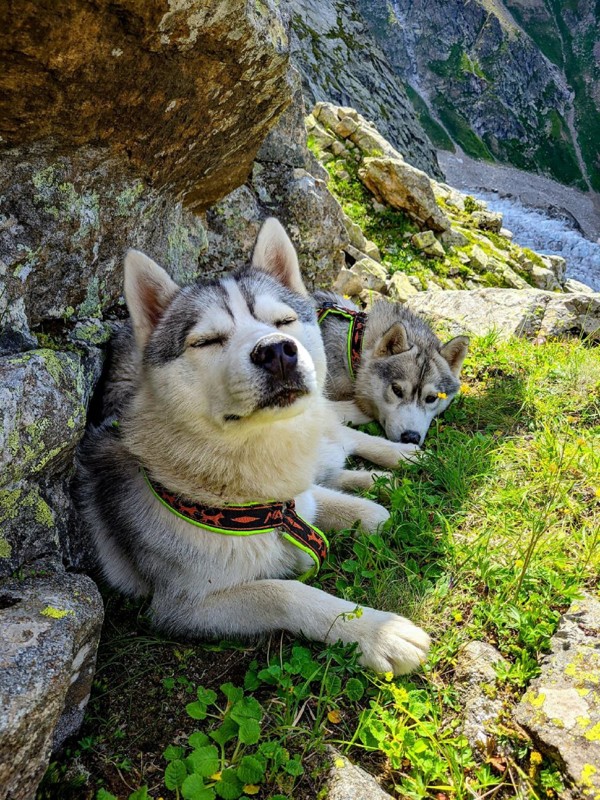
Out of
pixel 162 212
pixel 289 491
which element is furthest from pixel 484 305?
pixel 289 491

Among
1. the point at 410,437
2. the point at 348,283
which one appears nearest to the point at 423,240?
the point at 348,283

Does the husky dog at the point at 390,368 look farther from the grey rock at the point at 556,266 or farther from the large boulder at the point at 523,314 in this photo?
the grey rock at the point at 556,266

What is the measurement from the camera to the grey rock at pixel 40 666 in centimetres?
203

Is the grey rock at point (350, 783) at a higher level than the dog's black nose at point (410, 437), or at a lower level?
lower

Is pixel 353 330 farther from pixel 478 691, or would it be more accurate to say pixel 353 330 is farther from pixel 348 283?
pixel 478 691

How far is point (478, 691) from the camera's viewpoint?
9.30 ft

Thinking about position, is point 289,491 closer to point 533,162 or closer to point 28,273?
point 28,273

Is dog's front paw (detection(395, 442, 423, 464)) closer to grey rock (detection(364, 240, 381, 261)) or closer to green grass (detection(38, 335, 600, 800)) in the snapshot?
green grass (detection(38, 335, 600, 800))

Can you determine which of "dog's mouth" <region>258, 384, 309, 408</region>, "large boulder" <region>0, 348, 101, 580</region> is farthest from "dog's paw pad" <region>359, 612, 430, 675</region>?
"large boulder" <region>0, 348, 101, 580</region>

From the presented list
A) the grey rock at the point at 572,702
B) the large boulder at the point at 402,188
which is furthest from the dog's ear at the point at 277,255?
the large boulder at the point at 402,188

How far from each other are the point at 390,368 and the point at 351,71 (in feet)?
104

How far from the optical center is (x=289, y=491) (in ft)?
11.4

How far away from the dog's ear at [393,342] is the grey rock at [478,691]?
3885 mm

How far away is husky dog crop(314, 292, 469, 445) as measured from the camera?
5974 mm
